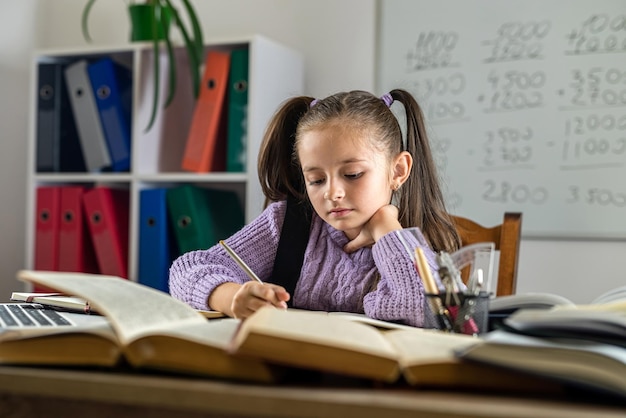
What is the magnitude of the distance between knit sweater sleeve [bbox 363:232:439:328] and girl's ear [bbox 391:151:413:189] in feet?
0.79

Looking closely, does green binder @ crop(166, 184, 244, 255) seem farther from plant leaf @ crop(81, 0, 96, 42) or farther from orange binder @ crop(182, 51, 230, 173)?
plant leaf @ crop(81, 0, 96, 42)

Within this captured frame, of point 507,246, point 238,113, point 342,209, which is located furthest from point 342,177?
point 238,113

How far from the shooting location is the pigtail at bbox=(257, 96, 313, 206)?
5.37 ft

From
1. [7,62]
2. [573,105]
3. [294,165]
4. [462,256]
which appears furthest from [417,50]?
[462,256]

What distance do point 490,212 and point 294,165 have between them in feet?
3.89

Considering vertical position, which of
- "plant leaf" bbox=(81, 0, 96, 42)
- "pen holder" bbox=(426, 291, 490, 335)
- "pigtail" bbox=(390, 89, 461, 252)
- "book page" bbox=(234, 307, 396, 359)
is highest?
"plant leaf" bbox=(81, 0, 96, 42)

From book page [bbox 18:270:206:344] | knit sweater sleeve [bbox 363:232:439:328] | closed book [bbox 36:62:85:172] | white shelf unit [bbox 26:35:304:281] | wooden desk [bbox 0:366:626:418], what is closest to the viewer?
wooden desk [bbox 0:366:626:418]

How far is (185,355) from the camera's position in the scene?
618 mm

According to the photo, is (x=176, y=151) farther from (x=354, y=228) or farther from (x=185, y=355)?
(x=185, y=355)

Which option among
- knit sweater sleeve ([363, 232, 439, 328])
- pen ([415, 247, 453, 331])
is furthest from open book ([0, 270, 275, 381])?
knit sweater sleeve ([363, 232, 439, 328])

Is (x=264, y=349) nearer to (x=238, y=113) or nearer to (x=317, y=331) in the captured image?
(x=317, y=331)

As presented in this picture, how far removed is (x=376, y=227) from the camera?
1425 mm

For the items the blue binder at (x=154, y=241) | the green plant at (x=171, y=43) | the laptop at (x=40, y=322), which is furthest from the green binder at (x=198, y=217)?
the laptop at (x=40, y=322)

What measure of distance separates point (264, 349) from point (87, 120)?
→ 8.13 ft
